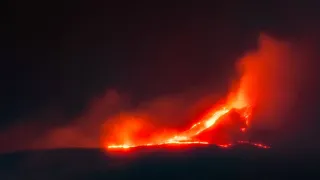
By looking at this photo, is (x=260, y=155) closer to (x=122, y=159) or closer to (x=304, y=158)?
(x=304, y=158)

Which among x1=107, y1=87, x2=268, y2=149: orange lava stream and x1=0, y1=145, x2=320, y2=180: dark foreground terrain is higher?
x1=107, y1=87, x2=268, y2=149: orange lava stream

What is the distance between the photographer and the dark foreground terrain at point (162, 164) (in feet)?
81.6

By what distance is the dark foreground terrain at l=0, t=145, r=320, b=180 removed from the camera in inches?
979

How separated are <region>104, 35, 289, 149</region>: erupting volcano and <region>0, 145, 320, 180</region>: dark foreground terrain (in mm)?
1123

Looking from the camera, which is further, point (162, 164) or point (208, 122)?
point (208, 122)

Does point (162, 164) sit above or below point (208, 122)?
below

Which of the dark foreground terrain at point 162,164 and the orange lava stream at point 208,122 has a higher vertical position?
the orange lava stream at point 208,122

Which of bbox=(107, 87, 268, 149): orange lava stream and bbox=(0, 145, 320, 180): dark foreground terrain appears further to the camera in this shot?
bbox=(107, 87, 268, 149): orange lava stream

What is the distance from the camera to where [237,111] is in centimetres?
2914

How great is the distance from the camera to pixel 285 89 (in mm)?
30391

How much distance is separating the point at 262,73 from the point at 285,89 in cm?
170

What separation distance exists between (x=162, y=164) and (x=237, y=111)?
550 cm

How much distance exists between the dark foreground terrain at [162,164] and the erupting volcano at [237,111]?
112 cm

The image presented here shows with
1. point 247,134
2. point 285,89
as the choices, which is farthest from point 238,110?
point 285,89
